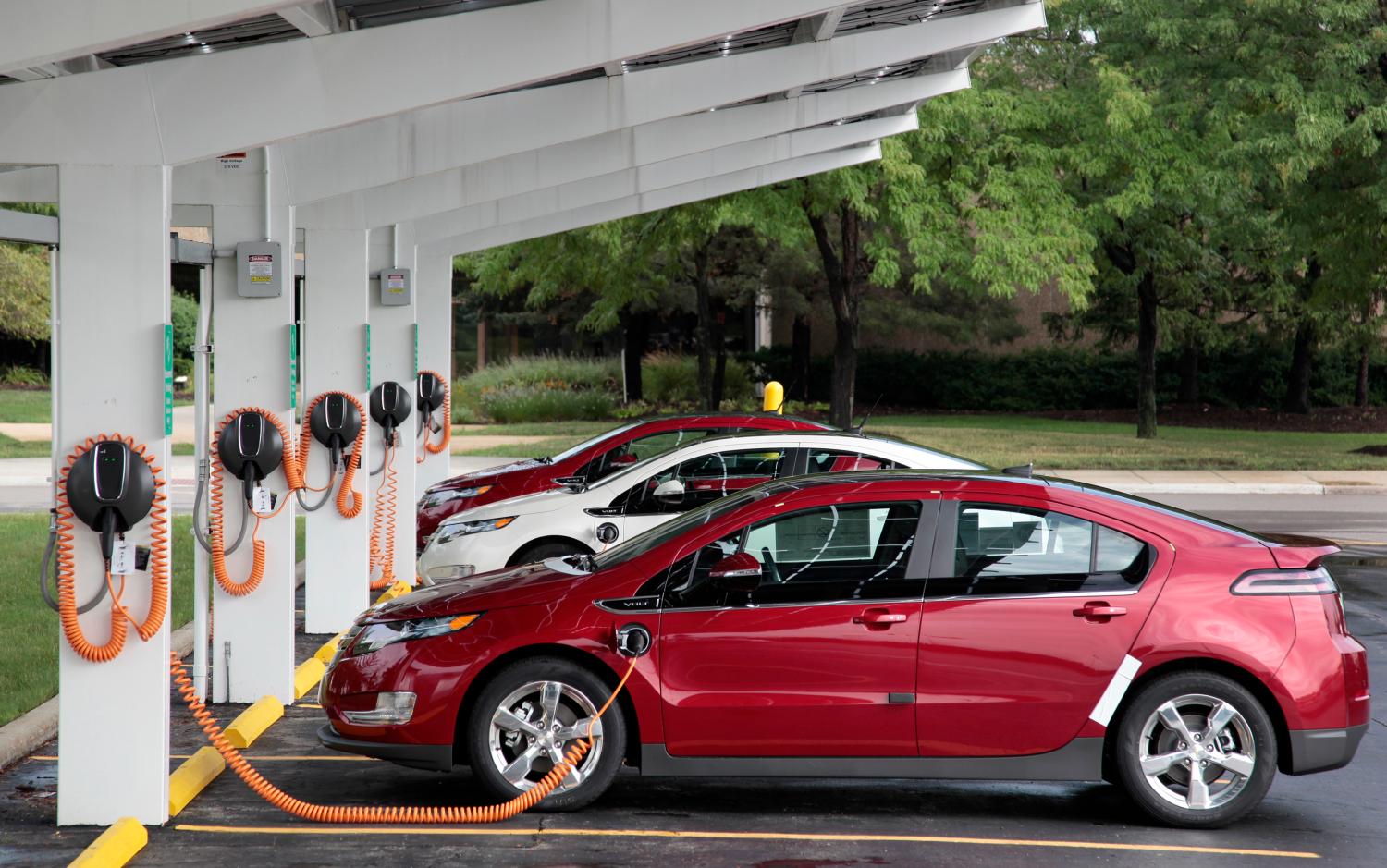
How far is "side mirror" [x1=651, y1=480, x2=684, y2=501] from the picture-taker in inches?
425

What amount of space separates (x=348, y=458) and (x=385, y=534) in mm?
2451

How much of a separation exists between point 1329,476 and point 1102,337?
1892 centimetres

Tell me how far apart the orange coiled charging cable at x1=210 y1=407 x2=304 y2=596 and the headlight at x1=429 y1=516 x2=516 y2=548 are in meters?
2.25

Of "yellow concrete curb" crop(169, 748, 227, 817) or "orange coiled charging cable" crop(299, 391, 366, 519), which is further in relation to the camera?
"orange coiled charging cable" crop(299, 391, 366, 519)

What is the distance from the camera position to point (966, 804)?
689cm

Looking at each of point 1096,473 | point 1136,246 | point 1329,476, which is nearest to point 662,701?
point 1096,473

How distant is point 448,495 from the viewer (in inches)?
540

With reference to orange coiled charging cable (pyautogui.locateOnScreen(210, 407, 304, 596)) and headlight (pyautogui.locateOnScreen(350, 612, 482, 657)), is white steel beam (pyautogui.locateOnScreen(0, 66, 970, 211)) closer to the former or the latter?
orange coiled charging cable (pyautogui.locateOnScreen(210, 407, 304, 596))

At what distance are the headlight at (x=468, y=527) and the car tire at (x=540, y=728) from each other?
4370 millimetres

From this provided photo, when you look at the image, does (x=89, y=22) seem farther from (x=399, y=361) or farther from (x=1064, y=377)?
(x=1064, y=377)

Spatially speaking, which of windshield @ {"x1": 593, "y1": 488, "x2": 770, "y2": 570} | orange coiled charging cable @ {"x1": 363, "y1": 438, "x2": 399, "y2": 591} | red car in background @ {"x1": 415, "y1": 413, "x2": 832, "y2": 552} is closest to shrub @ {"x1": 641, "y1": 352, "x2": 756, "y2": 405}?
red car in background @ {"x1": 415, "y1": 413, "x2": 832, "y2": 552}

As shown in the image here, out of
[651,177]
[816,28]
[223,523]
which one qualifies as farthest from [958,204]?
[223,523]

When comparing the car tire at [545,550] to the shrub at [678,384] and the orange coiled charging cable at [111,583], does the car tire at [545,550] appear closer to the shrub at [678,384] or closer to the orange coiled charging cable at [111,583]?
the orange coiled charging cable at [111,583]

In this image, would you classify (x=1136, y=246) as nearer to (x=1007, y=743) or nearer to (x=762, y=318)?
(x=762, y=318)
